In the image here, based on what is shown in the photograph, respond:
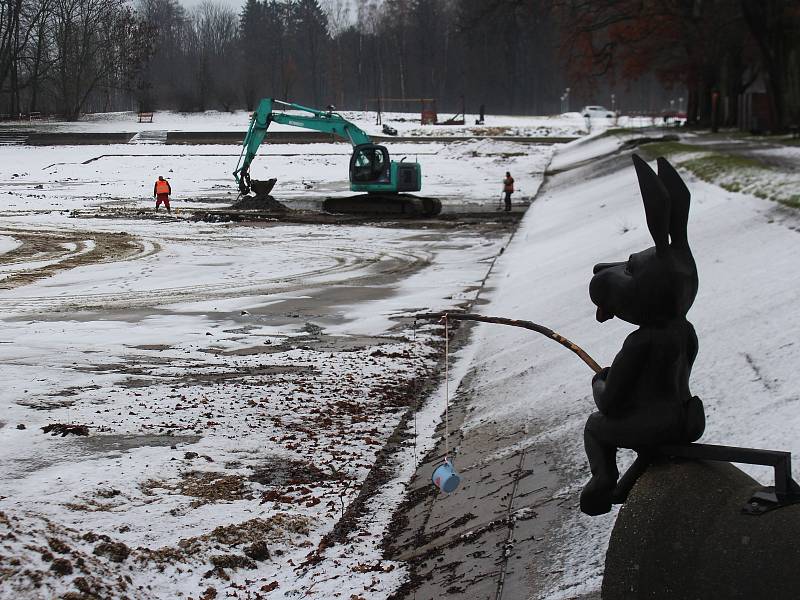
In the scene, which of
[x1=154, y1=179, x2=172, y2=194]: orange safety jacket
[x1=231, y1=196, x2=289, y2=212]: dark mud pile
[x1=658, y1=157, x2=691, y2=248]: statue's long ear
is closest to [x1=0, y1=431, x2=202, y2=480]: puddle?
[x1=658, y1=157, x2=691, y2=248]: statue's long ear

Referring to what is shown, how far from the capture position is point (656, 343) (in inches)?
141

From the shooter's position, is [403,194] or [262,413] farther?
[403,194]

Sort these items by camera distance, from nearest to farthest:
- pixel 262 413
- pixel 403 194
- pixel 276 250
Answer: pixel 262 413
pixel 276 250
pixel 403 194

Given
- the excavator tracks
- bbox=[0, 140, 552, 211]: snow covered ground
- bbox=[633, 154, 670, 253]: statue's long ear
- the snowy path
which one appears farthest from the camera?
bbox=[0, 140, 552, 211]: snow covered ground

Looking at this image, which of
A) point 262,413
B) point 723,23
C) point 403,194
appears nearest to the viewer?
point 262,413

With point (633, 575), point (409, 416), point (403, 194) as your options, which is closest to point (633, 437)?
point (633, 575)

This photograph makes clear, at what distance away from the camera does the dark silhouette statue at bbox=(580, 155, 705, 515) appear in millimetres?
3541

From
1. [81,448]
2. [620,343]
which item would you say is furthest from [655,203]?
[81,448]

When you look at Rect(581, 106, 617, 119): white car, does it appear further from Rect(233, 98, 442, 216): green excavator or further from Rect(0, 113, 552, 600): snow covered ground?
Rect(0, 113, 552, 600): snow covered ground

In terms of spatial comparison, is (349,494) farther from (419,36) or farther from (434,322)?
(419,36)

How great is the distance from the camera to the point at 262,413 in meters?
10.5

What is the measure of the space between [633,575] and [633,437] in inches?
18.4

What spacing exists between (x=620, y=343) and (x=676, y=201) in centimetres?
631

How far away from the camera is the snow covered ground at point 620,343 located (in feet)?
20.0
